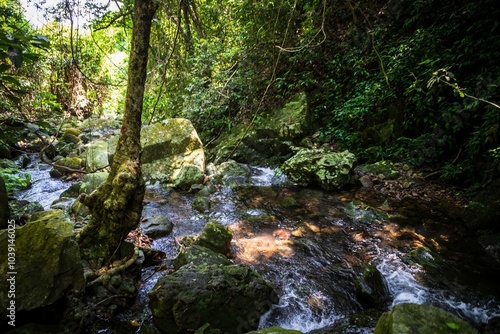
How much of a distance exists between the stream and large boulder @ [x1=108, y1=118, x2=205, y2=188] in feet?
3.72

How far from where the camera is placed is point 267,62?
843 centimetres

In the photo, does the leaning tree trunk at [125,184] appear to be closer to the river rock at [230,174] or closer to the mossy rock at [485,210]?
the river rock at [230,174]

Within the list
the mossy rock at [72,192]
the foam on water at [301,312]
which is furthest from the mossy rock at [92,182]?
the foam on water at [301,312]

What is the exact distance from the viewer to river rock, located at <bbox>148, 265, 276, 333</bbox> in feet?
7.68

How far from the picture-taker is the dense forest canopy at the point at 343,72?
4668 mm

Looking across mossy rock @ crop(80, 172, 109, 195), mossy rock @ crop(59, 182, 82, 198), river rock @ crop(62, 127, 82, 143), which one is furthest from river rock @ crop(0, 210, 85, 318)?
river rock @ crop(62, 127, 82, 143)

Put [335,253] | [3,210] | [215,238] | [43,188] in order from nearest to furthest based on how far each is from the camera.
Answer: [3,210]
[215,238]
[335,253]
[43,188]

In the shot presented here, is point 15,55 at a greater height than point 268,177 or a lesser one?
greater

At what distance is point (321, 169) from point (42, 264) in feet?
16.4

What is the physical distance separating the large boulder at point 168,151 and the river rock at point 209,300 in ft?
14.5

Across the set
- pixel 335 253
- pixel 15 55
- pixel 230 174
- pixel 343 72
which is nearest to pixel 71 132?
pixel 230 174

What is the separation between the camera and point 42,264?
7.21 feet

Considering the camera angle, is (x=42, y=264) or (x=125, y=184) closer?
(x=42, y=264)

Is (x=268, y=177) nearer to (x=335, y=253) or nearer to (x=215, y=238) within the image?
(x=335, y=253)
